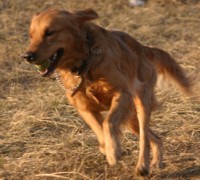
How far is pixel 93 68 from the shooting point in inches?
174

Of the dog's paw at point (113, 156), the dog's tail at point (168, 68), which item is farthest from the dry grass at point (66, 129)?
the dog's paw at point (113, 156)

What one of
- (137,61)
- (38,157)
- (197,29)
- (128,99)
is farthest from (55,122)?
(197,29)

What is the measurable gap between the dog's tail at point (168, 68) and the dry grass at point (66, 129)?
15cm

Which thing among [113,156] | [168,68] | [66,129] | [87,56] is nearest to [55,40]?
[87,56]

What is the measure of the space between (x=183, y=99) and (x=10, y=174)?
2.38 metres

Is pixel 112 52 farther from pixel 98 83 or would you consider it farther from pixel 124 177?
pixel 124 177

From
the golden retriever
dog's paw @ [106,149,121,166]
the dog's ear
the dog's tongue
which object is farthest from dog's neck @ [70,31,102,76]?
dog's paw @ [106,149,121,166]

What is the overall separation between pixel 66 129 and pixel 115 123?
1.66 metres

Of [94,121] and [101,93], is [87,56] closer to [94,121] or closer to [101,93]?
[101,93]

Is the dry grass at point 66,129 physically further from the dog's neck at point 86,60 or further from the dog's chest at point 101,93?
the dog's neck at point 86,60

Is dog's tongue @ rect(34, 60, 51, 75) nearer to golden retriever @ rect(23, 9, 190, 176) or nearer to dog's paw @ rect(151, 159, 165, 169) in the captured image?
golden retriever @ rect(23, 9, 190, 176)

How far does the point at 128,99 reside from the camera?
443 centimetres

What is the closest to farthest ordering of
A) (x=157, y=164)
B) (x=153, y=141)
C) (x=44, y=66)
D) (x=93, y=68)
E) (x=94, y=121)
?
(x=44, y=66)
(x=93, y=68)
(x=94, y=121)
(x=157, y=164)
(x=153, y=141)

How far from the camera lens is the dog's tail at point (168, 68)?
551 cm
